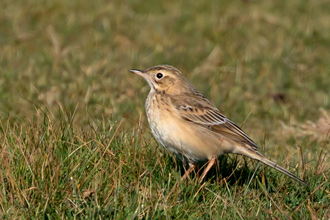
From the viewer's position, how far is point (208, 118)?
6.52m

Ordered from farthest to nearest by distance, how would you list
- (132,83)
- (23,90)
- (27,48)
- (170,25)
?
(170,25), (27,48), (132,83), (23,90)

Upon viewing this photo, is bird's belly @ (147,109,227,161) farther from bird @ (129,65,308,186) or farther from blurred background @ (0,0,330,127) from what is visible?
blurred background @ (0,0,330,127)

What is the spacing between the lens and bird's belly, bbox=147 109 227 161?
20.0 ft

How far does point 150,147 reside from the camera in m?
6.57

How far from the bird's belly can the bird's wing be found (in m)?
0.09

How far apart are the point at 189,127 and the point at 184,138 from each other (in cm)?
18

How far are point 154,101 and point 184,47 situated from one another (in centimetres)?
481

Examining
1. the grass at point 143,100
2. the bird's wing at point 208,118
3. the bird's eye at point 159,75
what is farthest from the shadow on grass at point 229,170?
the bird's eye at point 159,75

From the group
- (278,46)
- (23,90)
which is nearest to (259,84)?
(278,46)

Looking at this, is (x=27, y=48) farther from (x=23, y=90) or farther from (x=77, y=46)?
(x=23, y=90)

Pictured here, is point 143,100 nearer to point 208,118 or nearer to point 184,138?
point 208,118

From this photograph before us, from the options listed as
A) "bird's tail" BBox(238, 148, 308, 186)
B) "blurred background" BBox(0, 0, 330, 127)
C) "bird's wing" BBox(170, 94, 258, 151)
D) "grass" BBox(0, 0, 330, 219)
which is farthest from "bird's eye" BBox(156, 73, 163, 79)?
"blurred background" BBox(0, 0, 330, 127)

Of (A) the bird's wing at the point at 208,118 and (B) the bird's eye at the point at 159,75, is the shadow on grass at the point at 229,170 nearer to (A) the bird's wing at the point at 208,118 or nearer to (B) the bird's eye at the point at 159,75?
(A) the bird's wing at the point at 208,118

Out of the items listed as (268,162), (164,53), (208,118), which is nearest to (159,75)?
(208,118)
